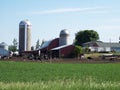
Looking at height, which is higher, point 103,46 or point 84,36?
point 84,36

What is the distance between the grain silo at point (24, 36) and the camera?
94.6m

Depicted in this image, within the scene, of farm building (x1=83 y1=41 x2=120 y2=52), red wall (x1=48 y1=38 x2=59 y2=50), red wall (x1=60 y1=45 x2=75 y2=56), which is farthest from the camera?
farm building (x1=83 y1=41 x2=120 y2=52)

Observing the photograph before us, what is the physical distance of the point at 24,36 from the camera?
95312 mm

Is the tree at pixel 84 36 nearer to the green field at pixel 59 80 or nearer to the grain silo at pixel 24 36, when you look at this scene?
the grain silo at pixel 24 36

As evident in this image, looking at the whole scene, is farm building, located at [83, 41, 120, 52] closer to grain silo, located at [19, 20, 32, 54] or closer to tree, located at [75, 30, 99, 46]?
tree, located at [75, 30, 99, 46]

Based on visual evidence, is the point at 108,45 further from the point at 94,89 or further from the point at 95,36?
the point at 94,89

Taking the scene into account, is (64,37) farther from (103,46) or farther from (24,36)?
(103,46)

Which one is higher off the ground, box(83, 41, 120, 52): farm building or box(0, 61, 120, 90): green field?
box(83, 41, 120, 52): farm building

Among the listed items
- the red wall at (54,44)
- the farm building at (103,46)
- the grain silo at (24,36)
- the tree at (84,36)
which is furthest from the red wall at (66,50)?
the tree at (84,36)

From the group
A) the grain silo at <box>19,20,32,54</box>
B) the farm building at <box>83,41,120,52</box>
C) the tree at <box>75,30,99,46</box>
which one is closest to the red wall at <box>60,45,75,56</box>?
the grain silo at <box>19,20,32,54</box>

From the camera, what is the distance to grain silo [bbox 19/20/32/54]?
310 ft

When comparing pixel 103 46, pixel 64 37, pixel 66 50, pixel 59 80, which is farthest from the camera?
pixel 103 46

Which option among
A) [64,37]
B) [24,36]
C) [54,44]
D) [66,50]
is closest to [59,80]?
[66,50]

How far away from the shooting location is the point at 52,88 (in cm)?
1228
